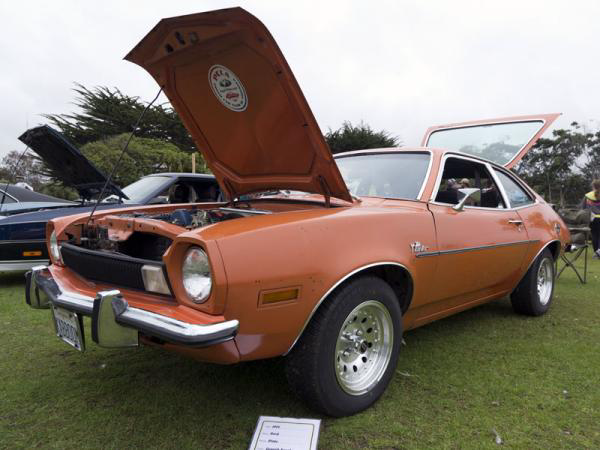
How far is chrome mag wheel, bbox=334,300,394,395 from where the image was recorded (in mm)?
2197

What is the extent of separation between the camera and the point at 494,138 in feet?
15.8

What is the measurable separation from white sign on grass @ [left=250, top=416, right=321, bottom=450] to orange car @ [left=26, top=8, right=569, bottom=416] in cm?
12

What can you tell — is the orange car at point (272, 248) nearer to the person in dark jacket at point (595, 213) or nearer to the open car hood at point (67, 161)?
the open car hood at point (67, 161)

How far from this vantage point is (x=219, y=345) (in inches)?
68.2

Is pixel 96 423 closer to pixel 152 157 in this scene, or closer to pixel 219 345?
pixel 219 345

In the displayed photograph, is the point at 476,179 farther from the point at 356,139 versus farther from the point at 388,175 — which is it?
the point at 356,139

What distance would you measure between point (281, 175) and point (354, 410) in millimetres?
1413

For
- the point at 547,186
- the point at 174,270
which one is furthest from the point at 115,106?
the point at 174,270

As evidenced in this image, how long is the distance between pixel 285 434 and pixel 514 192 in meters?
3.08

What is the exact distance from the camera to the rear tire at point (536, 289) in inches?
150

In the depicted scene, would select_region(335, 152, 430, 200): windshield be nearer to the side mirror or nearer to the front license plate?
the side mirror

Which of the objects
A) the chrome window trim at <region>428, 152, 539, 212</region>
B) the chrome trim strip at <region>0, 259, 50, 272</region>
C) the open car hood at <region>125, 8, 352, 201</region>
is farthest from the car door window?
the chrome trim strip at <region>0, 259, 50, 272</region>

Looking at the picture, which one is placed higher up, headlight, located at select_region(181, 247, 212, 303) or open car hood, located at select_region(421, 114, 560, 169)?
open car hood, located at select_region(421, 114, 560, 169)

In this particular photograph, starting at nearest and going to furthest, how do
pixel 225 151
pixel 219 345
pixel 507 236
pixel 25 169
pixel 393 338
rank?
1. pixel 219 345
2. pixel 393 338
3. pixel 225 151
4. pixel 507 236
5. pixel 25 169
